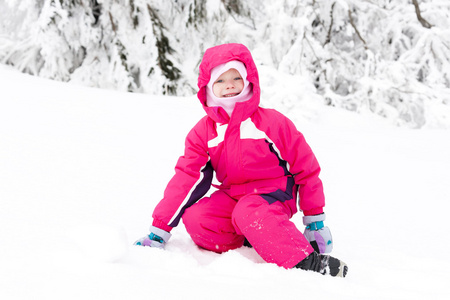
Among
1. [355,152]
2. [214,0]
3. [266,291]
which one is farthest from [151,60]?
[266,291]

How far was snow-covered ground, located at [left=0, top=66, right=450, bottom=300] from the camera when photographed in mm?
1029

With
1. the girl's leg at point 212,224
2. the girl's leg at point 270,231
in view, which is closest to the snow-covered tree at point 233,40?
the girl's leg at point 212,224

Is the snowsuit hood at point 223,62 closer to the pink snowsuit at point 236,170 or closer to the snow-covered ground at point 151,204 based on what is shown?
the pink snowsuit at point 236,170

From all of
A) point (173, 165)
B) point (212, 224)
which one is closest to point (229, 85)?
point (212, 224)

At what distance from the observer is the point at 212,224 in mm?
1650

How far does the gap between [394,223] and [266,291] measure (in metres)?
1.35

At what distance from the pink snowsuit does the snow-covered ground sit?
0.42ft

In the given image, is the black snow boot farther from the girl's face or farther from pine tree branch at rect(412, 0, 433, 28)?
pine tree branch at rect(412, 0, 433, 28)

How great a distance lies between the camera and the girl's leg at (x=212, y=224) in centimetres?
165

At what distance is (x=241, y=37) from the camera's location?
642 cm

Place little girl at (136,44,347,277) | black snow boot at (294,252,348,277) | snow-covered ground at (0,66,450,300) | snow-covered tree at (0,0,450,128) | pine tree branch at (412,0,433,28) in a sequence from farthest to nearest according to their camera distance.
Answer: pine tree branch at (412,0,433,28)
snow-covered tree at (0,0,450,128)
little girl at (136,44,347,277)
black snow boot at (294,252,348,277)
snow-covered ground at (0,66,450,300)

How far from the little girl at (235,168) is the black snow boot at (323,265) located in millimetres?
214

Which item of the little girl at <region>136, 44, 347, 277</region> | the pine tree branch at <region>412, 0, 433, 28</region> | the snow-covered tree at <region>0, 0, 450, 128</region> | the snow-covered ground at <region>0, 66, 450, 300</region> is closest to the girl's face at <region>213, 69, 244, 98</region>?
the little girl at <region>136, 44, 347, 277</region>

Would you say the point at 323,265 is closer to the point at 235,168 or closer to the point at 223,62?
the point at 235,168
